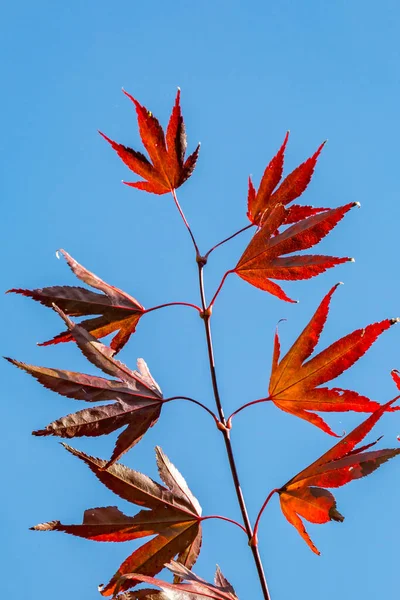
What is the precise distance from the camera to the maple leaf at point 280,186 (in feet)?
6.57

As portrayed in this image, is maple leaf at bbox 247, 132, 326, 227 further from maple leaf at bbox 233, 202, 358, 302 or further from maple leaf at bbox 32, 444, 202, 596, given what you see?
maple leaf at bbox 32, 444, 202, 596

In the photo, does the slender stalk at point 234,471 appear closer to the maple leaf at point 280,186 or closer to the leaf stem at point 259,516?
the leaf stem at point 259,516

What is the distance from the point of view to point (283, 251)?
185 cm

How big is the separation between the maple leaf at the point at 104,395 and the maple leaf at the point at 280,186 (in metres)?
0.57

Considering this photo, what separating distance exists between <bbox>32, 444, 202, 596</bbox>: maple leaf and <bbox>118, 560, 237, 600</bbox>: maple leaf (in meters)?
0.11

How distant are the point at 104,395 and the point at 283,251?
1.92 feet

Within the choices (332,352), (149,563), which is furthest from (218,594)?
(332,352)

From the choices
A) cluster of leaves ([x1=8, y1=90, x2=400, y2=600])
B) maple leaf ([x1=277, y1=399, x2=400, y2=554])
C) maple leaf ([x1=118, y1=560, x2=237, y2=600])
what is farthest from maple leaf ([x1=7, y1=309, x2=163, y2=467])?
maple leaf ([x1=277, y1=399, x2=400, y2=554])

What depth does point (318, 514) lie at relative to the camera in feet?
5.08

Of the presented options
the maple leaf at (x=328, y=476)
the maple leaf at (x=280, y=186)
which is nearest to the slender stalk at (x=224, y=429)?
the maple leaf at (x=328, y=476)

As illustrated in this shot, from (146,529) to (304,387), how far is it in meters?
0.50

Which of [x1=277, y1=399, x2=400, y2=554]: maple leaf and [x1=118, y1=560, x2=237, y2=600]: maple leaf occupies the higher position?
[x1=277, y1=399, x2=400, y2=554]: maple leaf

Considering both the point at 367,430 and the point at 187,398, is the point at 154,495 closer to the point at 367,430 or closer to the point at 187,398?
the point at 187,398

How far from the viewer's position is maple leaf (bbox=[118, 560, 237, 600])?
143 cm
